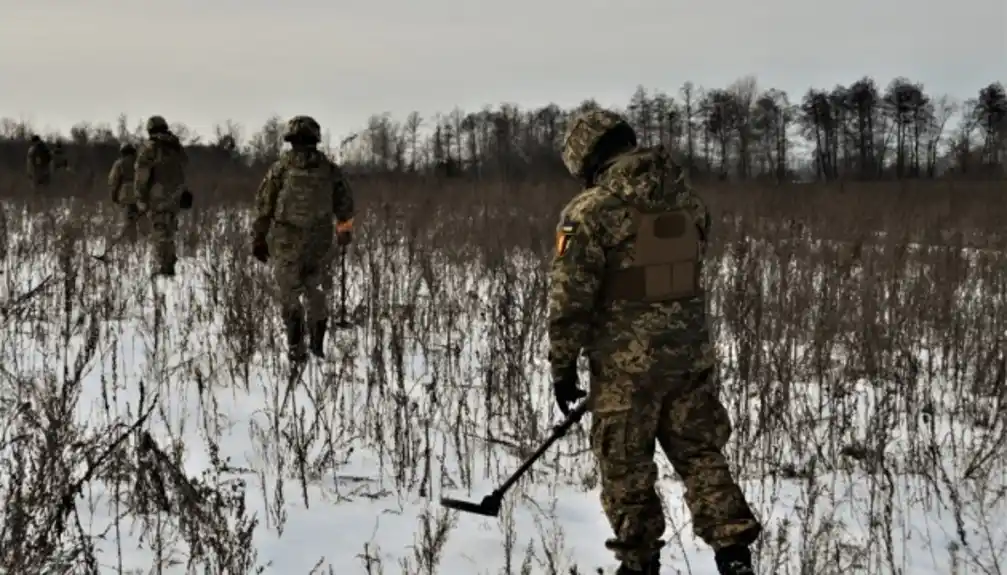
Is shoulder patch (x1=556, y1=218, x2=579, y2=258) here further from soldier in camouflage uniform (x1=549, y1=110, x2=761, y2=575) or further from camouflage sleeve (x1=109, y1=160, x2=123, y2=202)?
camouflage sleeve (x1=109, y1=160, x2=123, y2=202)

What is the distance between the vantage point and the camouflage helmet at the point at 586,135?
3.07 meters

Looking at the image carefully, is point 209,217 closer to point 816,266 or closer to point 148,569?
point 816,266

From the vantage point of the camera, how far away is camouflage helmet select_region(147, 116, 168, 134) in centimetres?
919

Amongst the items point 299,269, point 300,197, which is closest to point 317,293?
point 299,269

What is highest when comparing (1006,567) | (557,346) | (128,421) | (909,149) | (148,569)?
(909,149)

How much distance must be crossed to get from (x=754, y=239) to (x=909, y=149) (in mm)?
44919

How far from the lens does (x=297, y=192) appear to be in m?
6.01

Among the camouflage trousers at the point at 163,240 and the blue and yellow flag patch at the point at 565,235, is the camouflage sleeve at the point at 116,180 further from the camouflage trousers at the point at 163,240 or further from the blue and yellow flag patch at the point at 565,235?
the blue and yellow flag patch at the point at 565,235

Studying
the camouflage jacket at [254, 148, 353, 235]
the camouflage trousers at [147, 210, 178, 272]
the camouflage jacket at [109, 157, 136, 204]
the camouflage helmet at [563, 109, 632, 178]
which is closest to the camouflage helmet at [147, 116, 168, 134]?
the camouflage trousers at [147, 210, 178, 272]

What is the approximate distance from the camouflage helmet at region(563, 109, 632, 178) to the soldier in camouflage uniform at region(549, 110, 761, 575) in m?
0.04

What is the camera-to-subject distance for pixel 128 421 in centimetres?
427

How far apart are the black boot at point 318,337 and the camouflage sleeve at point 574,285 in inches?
135

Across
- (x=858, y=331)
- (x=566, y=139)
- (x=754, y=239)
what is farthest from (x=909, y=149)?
(x=566, y=139)

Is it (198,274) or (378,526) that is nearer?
(378,526)
